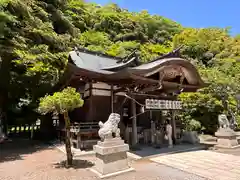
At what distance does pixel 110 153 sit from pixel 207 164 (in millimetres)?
3345

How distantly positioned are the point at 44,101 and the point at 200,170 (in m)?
5.05

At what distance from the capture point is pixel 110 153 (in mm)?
5199

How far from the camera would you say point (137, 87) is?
9359 millimetres

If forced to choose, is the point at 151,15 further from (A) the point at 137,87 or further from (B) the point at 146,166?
(B) the point at 146,166

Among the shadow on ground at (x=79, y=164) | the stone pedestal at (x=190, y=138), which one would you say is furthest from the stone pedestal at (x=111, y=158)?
the stone pedestal at (x=190, y=138)

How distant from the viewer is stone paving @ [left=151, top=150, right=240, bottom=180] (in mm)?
5156

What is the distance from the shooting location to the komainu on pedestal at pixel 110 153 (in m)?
5.13

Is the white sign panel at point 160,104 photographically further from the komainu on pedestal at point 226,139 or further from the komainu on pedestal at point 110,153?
the komainu on pedestal at point 110,153

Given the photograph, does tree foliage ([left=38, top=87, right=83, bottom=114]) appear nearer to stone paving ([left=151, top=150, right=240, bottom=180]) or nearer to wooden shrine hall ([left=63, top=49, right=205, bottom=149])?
wooden shrine hall ([left=63, top=49, right=205, bottom=149])

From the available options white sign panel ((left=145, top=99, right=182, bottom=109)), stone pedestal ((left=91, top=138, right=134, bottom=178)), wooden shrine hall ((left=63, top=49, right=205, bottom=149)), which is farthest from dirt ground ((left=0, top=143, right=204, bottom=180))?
white sign panel ((left=145, top=99, right=182, bottom=109))

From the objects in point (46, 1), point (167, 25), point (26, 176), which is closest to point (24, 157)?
point (26, 176)

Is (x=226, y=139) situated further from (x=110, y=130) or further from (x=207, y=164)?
(x=110, y=130)

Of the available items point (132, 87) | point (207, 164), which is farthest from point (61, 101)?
point (207, 164)

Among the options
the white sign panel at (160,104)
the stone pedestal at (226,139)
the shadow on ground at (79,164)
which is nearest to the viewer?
the shadow on ground at (79,164)
